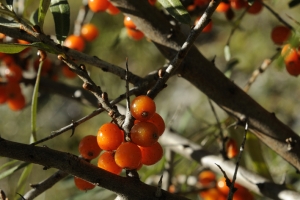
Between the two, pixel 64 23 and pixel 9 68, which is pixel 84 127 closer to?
pixel 9 68

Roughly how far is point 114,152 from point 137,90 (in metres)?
0.14

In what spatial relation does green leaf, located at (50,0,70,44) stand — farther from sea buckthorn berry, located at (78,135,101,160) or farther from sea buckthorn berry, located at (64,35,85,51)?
sea buckthorn berry, located at (64,35,85,51)

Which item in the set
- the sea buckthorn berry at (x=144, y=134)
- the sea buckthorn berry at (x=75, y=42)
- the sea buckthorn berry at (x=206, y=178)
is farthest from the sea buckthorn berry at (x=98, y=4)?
the sea buckthorn berry at (x=206, y=178)

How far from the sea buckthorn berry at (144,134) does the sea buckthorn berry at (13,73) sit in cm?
85

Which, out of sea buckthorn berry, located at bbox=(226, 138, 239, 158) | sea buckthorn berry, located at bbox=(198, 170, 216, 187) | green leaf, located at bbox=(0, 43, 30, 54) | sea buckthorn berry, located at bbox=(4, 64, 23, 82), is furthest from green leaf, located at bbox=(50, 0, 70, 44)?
sea buckthorn berry, located at bbox=(198, 170, 216, 187)

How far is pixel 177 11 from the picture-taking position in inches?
34.3

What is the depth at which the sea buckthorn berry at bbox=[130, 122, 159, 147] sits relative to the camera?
0.74 m

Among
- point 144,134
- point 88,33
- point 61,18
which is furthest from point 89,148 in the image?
point 88,33

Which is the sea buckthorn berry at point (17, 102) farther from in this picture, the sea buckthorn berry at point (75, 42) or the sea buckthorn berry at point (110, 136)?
the sea buckthorn berry at point (110, 136)

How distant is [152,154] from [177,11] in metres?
0.29

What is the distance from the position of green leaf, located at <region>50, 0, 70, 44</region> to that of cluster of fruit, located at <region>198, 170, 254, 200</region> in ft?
1.99

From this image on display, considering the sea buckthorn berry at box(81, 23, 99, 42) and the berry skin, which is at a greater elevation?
the berry skin

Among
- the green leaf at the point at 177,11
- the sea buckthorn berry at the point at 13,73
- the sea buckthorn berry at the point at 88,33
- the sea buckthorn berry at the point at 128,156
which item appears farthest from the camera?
the sea buckthorn berry at the point at 88,33

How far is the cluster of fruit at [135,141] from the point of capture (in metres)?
0.75
